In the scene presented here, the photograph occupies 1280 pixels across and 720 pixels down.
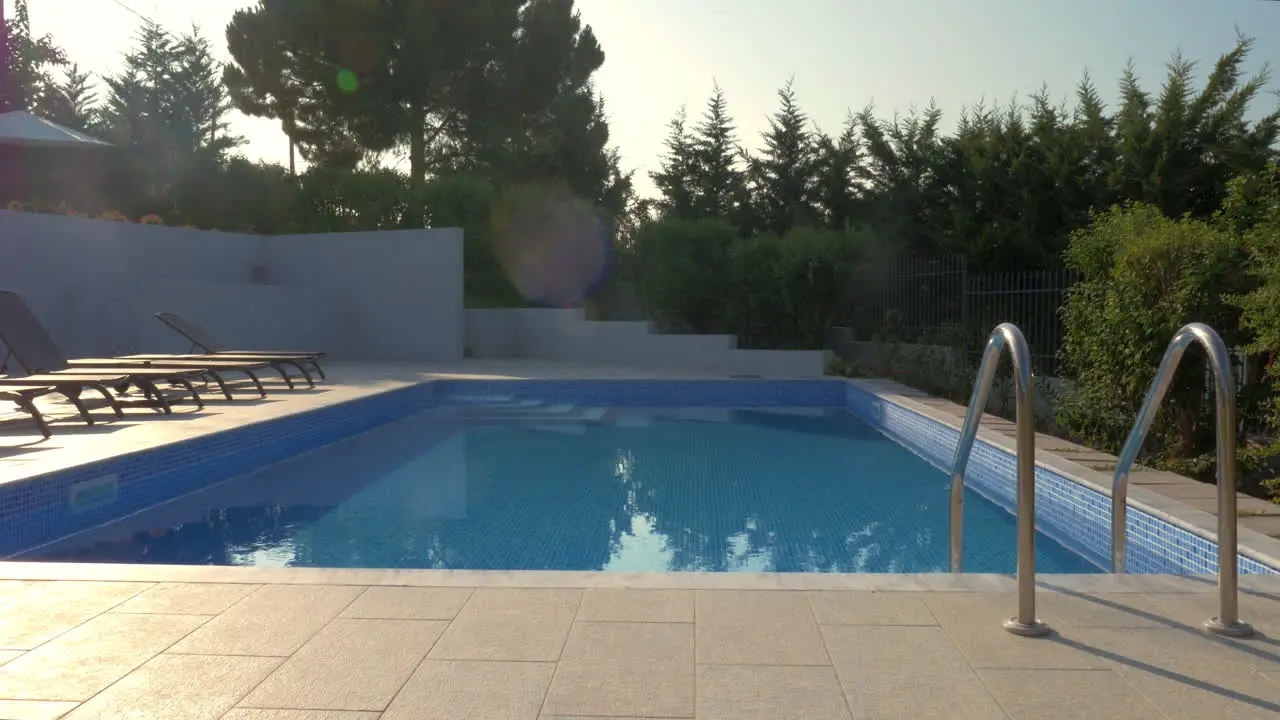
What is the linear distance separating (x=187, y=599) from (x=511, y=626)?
3.92 feet

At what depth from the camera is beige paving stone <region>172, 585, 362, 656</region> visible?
288 cm

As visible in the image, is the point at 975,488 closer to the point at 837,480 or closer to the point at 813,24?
the point at 837,480

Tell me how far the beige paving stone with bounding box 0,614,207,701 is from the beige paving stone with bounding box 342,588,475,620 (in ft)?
1.69

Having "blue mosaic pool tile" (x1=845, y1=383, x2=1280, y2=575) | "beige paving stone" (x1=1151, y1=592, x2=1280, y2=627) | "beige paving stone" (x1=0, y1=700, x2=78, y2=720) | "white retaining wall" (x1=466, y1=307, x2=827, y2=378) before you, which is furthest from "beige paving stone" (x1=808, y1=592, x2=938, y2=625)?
"white retaining wall" (x1=466, y1=307, x2=827, y2=378)

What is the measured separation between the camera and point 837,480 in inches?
300

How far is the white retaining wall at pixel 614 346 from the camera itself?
1467 cm

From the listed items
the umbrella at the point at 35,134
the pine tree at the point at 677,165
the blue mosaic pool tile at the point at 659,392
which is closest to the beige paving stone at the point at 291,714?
the blue mosaic pool tile at the point at 659,392

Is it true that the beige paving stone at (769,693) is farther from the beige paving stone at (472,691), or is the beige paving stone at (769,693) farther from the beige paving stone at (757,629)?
the beige paving stone at (472,691)

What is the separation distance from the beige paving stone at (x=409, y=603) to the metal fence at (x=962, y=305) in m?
8.57

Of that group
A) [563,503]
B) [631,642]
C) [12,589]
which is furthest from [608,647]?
[563,503]

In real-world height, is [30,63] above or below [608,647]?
above

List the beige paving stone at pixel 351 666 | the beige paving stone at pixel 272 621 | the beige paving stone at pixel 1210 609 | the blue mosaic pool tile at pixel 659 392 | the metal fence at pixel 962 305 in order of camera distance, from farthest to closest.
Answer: the blue mosaic pool tile at pixel 659 392 → the metal fence at pixel 962 305 → the beige paving stone at pixel 1210 609 → the beige paving stone at pixel 272 621 → the beige paving stone at pixel 351 666

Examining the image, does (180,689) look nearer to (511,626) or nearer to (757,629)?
(511,626)

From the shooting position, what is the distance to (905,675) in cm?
268
